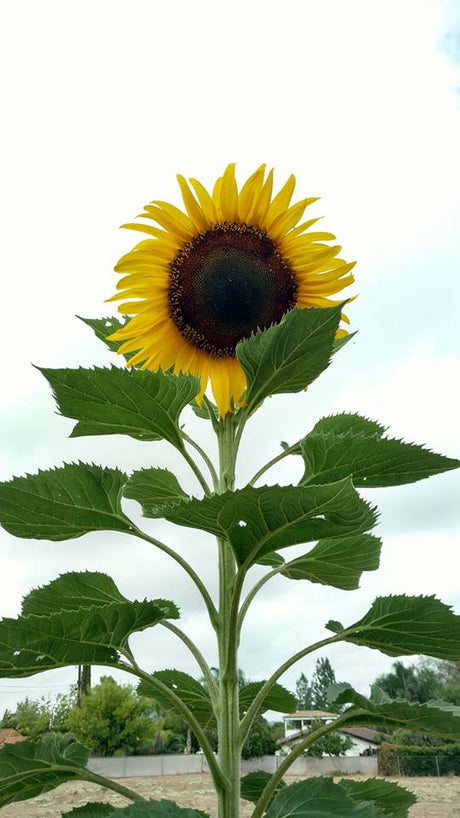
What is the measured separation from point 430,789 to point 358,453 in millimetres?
30626

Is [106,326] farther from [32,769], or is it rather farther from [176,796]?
[176,796]

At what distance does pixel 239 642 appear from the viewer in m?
1.72

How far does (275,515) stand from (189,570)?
1.45 ft

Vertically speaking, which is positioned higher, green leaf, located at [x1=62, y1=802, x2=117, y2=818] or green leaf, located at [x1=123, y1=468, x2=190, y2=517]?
green leaf, located at [x1=123, y1=468, x2=190, y2=517]

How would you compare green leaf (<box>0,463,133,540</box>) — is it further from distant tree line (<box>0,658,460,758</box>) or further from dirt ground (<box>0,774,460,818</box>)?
distant tree line (<box>0,658,460,758</box>)

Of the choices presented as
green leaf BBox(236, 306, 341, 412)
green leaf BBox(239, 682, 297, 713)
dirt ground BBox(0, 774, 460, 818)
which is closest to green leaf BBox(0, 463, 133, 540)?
green leaf BBox(236, 306, 341, 412)

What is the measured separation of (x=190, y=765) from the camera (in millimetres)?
35750

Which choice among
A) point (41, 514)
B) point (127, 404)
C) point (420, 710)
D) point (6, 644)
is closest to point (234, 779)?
point (420, 710)

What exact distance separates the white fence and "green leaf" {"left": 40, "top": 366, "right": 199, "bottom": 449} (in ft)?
107

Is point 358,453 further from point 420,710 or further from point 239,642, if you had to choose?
point 420,710

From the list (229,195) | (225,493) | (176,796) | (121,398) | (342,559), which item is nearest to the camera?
(225,493)

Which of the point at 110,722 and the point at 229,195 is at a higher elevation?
the point at 110,722

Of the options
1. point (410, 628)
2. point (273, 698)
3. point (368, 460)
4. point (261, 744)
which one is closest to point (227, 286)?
point (368, 460)

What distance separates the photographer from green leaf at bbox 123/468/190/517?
6.56ft
